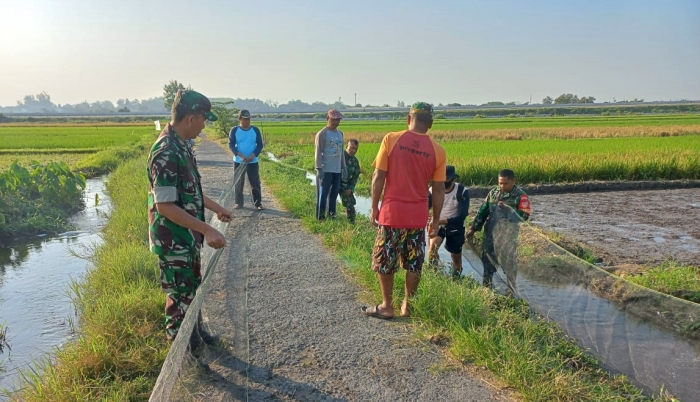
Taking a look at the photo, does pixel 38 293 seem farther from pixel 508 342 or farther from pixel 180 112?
pixel 508 342

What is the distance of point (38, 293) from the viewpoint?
563cm

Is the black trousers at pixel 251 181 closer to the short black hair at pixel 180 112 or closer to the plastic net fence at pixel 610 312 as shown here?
the plastic net fence at pixel 610 312

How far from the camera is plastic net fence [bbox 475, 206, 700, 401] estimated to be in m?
3.31

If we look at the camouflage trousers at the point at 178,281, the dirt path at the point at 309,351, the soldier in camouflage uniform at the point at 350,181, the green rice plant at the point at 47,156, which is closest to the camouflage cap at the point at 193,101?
the camouflage trousers at the point at 178,281

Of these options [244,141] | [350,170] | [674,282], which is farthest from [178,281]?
[674,282]

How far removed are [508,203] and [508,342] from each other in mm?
2094

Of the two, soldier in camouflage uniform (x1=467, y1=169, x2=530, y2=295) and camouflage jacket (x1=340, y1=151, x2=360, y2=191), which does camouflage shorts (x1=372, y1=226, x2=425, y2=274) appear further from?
camouflage jacket (x1=340, y1=151, x2=360, y2=191)

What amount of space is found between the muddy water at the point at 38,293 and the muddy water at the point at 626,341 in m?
4.45

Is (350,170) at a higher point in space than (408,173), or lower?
lower

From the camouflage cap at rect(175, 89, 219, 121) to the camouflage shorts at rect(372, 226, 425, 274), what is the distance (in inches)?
66.0

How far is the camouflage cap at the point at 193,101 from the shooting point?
8.68 ft

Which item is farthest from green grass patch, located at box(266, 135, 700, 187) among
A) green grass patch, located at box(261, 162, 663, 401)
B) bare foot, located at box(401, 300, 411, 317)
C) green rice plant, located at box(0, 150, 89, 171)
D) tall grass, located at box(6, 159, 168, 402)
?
green rice plant, located at box(0, 150, 89, 171)

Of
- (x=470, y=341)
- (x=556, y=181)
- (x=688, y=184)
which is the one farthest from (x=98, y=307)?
(x=688, y=184)

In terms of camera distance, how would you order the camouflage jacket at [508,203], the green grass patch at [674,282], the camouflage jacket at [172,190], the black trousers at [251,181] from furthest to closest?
the black trousers at [251,181] → the green grass patch at [674,282] → the camouflage jacket at [508,203] → the camouflage jacket at [172,190]
